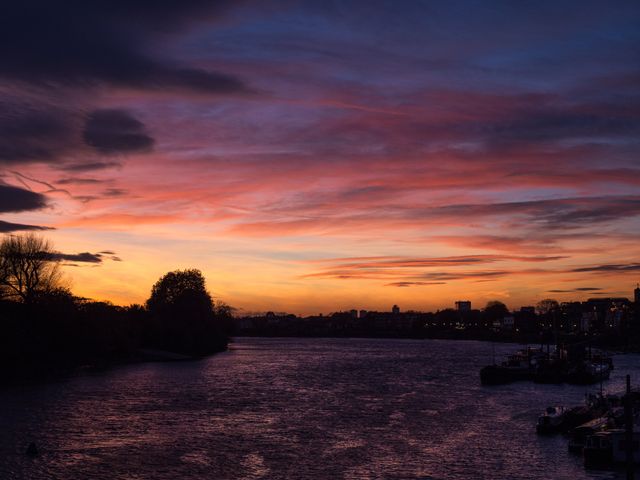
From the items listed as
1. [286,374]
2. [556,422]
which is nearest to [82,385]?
[286,374]

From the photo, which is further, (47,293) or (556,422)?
(47,293)

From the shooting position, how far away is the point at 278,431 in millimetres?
60312

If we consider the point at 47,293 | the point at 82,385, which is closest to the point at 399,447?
the point at 82,385

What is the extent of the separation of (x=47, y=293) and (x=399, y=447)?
84.2m

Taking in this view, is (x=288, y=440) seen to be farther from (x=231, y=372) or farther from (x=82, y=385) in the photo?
(x=231, y=372)

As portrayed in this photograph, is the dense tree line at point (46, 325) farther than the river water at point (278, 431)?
Yes

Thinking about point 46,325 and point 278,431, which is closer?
point 278,431

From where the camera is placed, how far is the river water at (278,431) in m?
46.5

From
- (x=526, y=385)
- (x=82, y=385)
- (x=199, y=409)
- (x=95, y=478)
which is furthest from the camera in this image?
(x=526, y=385)

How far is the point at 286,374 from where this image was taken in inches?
4808

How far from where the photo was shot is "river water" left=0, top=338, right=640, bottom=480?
4653 cm

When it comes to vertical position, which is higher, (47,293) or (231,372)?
(47,293)

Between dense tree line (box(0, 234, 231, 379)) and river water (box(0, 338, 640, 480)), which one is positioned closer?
river water (box(0, 338, 640, 480))

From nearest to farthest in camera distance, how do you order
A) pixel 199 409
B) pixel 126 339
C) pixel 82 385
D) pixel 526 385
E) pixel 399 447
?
1. pixel 399 447
2. pixel 199 409
3. pixel 82 385
4. pixel 526 385
5. pixel 126 339
